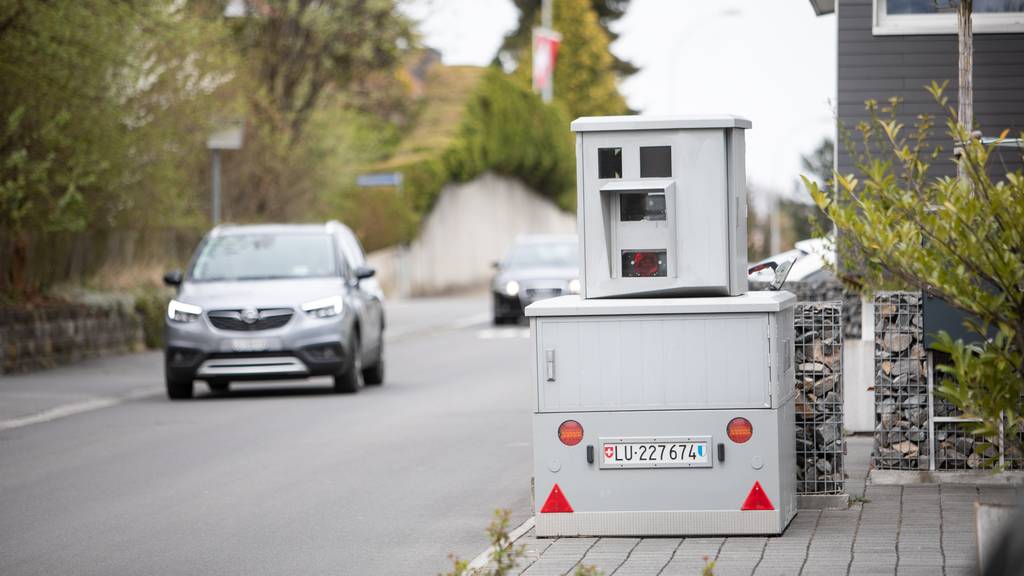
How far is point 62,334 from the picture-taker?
22734mm

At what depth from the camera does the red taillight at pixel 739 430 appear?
8.41m

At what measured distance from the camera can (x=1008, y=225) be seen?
21.8ft

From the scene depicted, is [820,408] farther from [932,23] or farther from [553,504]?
[932,23]

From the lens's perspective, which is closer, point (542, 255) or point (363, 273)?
point (363, 273)

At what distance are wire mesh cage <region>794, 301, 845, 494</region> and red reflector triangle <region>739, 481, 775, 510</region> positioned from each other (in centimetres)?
101

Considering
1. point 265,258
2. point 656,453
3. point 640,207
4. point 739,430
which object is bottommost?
point 656,453

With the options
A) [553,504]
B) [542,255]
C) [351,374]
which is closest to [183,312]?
[351,374]

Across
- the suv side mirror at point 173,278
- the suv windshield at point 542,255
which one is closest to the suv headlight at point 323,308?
the suv side mirror at point 173,278

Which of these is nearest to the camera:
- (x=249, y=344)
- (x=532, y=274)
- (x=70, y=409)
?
(x=70, y=409)

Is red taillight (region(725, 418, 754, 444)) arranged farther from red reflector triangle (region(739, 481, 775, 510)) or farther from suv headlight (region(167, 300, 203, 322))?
suv headlight (region(167, 300, 203, 322))

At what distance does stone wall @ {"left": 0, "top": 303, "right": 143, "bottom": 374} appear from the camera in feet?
69.2

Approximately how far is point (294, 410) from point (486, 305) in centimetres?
2747

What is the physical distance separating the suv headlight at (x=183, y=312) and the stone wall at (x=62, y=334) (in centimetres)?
357

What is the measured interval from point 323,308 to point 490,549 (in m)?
9.79
